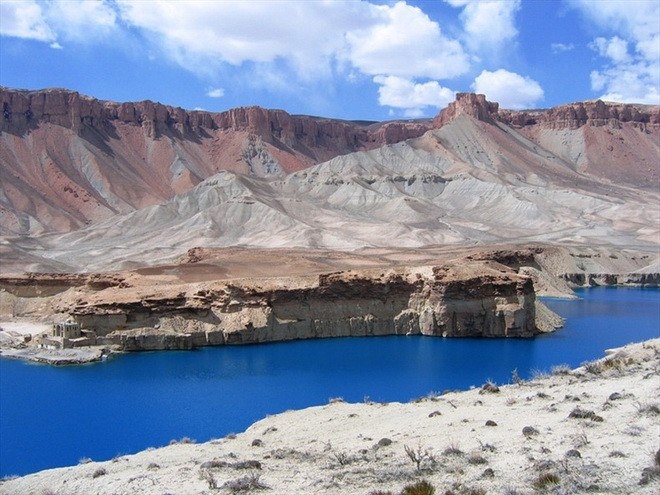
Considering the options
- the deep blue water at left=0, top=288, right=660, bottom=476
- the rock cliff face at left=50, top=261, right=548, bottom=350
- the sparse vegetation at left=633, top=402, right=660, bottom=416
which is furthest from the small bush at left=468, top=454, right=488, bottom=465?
the rock cliff face at left=50, top=261, right=548, bottom=350

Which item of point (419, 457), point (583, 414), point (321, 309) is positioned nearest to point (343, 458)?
point (419, 457)

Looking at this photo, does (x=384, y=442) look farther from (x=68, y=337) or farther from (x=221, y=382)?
(x=68, y=337)

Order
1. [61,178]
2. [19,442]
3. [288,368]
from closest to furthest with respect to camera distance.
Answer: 1. [19,442]
2. [288,368]
3. [61,178]

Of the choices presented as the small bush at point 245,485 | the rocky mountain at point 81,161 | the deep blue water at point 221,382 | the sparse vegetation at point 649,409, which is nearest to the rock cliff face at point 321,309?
the deep blue water at point 221,382

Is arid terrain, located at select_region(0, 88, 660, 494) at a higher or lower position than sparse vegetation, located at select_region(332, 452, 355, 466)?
higher

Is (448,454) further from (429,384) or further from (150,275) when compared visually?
(150,275)

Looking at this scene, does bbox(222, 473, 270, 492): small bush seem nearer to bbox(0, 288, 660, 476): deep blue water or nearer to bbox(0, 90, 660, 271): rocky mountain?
bbox(0, 288, 660, 476): deep blue water

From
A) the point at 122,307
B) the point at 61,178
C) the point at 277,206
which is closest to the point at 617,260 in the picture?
the point at 277,206
